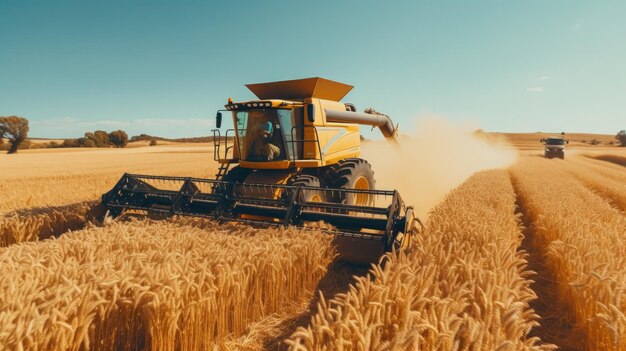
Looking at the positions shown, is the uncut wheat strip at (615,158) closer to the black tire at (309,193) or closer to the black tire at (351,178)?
the black tire at (351,178)

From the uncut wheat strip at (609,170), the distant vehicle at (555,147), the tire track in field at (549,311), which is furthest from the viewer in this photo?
the distant vehicle at (555,147)

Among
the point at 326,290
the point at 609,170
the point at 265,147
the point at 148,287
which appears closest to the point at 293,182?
the point at 265,147

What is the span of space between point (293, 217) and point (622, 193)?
11.3 meters

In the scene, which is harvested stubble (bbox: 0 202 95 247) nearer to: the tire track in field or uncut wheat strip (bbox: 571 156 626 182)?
the tire track in field

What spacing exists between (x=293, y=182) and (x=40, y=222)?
14.4 feet

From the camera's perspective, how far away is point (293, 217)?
16.5 feet

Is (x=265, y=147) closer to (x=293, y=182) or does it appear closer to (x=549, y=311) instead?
(x=293, y=182)

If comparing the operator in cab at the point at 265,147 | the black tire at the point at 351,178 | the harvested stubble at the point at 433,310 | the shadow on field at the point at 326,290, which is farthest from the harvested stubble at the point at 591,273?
the operator in cab at the point at 265,147

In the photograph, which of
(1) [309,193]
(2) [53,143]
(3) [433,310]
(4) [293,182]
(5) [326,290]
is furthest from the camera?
(2) [53,143]

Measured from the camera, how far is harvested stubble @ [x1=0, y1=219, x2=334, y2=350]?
2.03 metres

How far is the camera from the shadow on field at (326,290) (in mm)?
3183

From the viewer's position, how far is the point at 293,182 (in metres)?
6.15

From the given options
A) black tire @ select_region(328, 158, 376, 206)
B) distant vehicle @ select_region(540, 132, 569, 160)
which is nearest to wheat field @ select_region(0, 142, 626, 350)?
black tire @ select_region(328, 158, 376, 206)

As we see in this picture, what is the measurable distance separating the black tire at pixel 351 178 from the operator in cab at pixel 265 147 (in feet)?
4.58
